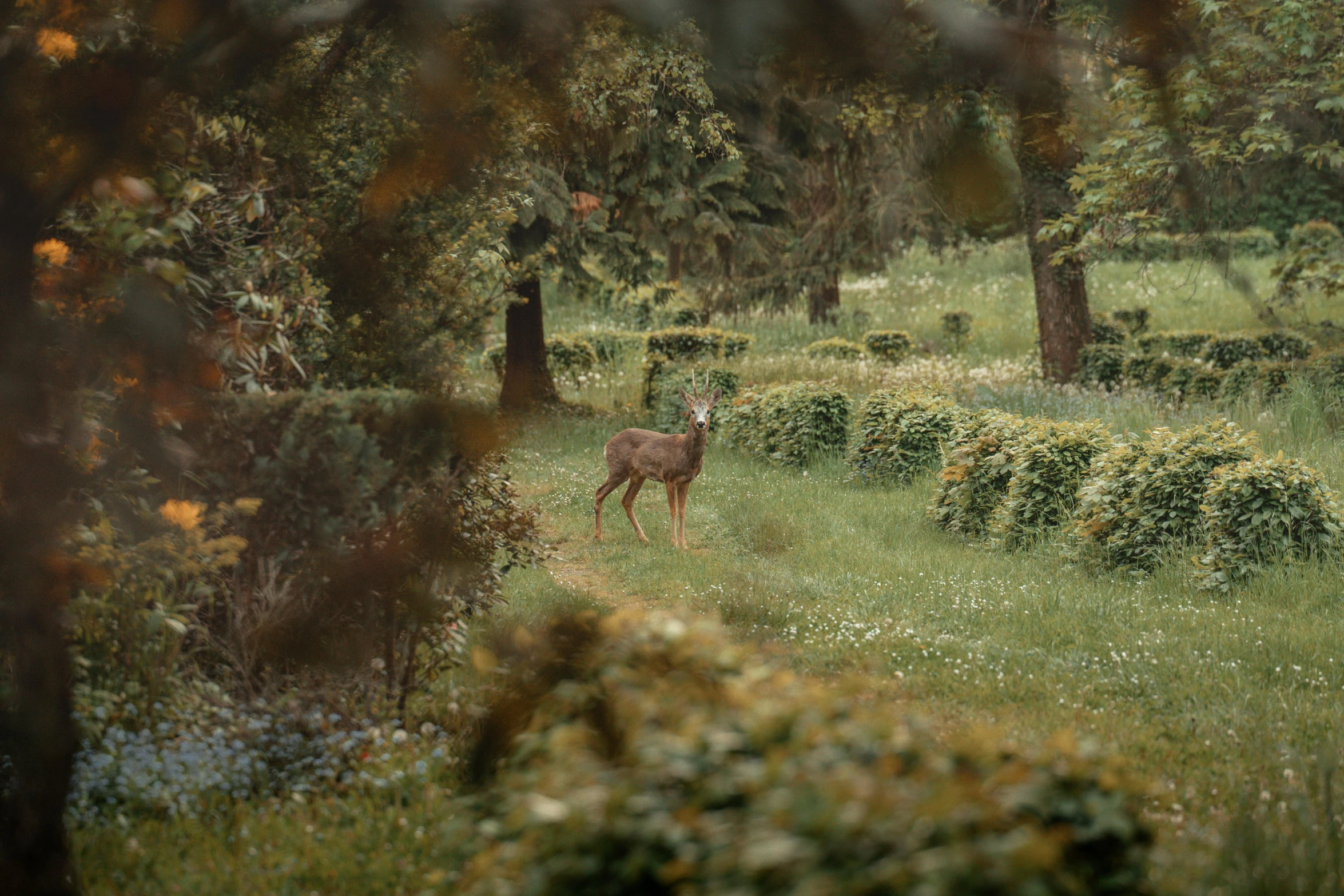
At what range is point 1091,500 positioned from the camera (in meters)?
8.63

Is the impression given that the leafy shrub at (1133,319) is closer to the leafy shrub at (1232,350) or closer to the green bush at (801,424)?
the leafy shrub at (1232,350)

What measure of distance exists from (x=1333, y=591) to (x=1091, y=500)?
1.87 m

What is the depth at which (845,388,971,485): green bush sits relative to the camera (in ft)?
40.7

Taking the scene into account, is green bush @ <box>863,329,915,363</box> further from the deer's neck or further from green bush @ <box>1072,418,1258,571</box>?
green bush @ <box>1072,418,1258,571</box>

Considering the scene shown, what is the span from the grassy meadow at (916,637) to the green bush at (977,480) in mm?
299

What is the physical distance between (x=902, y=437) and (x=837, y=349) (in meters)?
9.39

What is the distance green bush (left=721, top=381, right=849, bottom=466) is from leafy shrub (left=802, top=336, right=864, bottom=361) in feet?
22.5

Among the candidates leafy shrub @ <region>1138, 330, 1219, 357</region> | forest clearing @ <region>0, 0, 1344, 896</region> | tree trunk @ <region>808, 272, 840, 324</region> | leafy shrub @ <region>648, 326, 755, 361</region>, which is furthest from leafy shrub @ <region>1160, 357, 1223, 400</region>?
tree trunk @ <region>808, 272, 840, 324</region>

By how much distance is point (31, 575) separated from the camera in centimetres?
307

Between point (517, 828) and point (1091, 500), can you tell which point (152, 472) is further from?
point (1091, 500)

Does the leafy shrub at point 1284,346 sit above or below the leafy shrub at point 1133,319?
below

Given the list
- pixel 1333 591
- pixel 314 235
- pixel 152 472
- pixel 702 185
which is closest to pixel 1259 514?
pixel 1333 591

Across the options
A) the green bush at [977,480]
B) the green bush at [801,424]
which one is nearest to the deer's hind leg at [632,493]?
the green bush at [977,480]

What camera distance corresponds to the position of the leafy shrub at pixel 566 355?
2231cm
